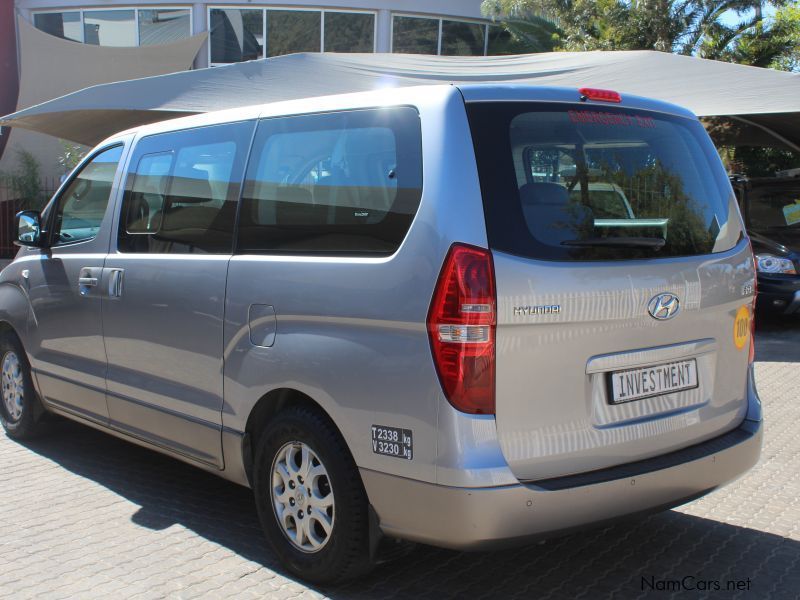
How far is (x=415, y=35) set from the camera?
21.3 metres

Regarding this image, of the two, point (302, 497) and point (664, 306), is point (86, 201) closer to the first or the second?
point (302, 497)

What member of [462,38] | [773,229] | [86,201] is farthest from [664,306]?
[462,38]

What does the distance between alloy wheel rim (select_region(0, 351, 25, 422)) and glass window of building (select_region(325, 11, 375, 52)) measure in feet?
54.0

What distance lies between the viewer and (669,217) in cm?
344

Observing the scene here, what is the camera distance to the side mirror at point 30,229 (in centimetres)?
530

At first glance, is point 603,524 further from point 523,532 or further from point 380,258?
point 380,258

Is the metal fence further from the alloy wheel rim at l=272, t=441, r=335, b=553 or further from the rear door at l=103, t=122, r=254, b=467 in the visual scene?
the alloy wheel rim at l=272, t=441, r=335, b=553

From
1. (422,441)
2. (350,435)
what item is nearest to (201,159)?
(350,435)

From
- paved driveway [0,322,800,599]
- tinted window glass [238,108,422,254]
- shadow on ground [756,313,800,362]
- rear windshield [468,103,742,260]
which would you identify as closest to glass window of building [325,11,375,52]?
shadow on ground [756,313,800,362]

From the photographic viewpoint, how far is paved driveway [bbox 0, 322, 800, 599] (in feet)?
11.6

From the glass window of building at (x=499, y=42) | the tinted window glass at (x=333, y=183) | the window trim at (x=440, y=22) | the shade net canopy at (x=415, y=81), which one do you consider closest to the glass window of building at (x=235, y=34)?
the window trim at (x=440, y=22)

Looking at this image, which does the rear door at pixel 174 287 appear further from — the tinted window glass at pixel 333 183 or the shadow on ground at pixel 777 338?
the shadow on ground at pixel 777 338

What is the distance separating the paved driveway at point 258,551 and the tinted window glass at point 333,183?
1400 millimetres

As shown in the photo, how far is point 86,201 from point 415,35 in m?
17.4
